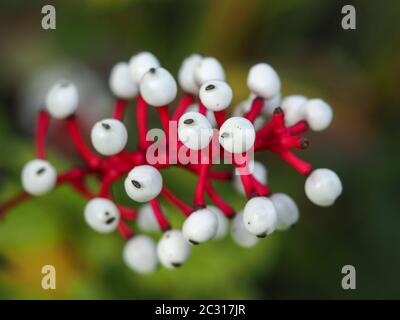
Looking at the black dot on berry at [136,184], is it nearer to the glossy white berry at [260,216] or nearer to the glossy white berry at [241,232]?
the glossy white berry at [260,216]

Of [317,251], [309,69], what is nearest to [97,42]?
[309,69]

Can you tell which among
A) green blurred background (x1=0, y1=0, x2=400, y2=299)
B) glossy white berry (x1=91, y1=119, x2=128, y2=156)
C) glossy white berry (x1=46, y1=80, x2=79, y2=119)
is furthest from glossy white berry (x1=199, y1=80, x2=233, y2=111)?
green blurred background (x1=0, y1=0, x2=400, y2=299)

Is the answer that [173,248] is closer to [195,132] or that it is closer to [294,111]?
[195,132]

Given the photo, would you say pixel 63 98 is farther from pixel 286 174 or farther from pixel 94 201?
pixel 286 174

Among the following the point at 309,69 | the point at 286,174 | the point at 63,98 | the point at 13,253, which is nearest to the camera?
the point at 63,98

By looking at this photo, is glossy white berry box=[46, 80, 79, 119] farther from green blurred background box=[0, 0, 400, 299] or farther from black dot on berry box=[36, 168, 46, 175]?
green blurred background box=[0, 0, 400, 299]

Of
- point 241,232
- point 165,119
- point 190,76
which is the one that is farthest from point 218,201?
point 190,76
